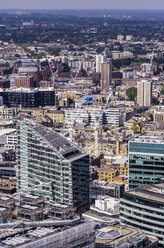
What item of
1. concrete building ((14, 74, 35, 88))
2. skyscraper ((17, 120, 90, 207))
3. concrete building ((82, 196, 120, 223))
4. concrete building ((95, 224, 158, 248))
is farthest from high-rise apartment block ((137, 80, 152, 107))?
concrete building ((95, 224, 158, 248))

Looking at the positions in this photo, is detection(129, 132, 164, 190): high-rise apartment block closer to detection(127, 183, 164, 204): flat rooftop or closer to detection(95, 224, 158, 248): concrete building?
detection(127, 183, 164, 204): flat rooftop

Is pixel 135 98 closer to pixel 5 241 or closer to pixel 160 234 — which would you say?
pixel 160 234

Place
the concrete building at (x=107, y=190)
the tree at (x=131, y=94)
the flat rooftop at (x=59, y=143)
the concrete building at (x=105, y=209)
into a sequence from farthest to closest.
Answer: the tree at (x=131, y=94)
the concrete building at (x=107, y=190)
the flat rooftop at (x=59, y=143)
the concrete building at (x=105, y=209)

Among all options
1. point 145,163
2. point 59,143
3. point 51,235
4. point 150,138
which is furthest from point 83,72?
point 51,235

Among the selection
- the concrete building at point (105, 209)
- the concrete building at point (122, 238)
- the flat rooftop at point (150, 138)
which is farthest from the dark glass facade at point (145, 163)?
the concrete building at point (122, 238)

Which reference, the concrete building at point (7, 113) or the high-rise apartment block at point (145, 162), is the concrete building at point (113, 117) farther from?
the high-rise apartment block at point (145, 162)
